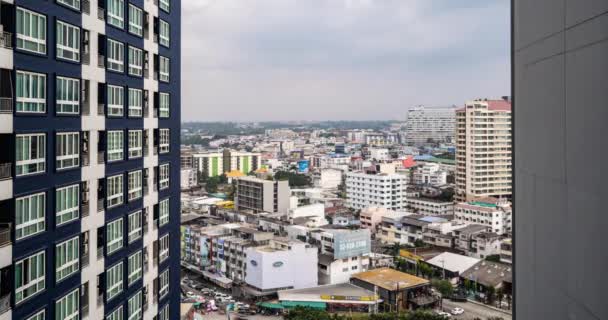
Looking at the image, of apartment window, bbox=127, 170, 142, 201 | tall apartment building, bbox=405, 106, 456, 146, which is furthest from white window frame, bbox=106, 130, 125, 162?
tall apartment building, bbox=405, 106, 456, 146

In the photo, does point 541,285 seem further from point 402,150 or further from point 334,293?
point 402,150

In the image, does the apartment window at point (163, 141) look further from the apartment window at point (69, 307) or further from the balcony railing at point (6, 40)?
the balcony railing at point (6, 40)


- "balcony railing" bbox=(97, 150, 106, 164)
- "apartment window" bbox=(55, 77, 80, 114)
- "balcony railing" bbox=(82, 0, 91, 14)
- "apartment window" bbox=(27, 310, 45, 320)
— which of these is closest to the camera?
"apartment window" bbox=(27, 310, 45, 320)

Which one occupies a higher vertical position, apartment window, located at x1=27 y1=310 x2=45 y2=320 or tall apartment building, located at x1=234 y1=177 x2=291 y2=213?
apartment window, located at x1=27 y1=310 x2=45 y2=320

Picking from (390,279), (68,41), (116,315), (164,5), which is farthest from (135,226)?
(390,279)

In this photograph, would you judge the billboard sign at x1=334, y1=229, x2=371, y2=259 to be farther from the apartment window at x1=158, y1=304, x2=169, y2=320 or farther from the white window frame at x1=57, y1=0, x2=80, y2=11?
the white window frame at x1=57, y1=0, x2=80, y2=11

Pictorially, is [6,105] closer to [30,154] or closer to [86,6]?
[30,154]

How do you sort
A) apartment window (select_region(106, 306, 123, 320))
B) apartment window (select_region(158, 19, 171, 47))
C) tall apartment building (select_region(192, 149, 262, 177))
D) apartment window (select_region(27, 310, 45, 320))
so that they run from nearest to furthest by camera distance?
1. apartment window (select_region(27, 310, 45, 320))
2. apartment window (select_region(106, 306, 123, 320))
3. apartment window (select_region(158, 19, 171, 47))
4. tall apartment building (select_region(192, 149, 262, 177))

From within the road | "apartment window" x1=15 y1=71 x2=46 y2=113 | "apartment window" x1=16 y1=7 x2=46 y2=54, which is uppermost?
"apartment window" x1=16 y1=7 x2=46 y2=54

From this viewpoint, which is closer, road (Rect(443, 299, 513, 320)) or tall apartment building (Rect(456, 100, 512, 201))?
road (Rect(443, 299, 513, 320))
